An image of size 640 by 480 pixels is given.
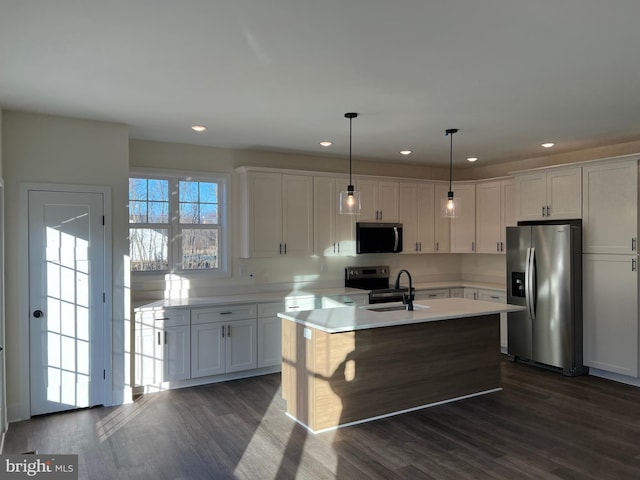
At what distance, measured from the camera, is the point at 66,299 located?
4219 mm

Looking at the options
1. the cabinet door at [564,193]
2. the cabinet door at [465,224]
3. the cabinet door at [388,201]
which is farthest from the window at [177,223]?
the cabinet door at [564,193]

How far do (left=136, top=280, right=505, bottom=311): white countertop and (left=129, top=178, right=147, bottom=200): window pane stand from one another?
116cm

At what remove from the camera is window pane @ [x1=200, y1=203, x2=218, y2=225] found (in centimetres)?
560

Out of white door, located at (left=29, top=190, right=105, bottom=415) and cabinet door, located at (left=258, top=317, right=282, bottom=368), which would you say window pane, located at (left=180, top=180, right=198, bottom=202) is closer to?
white door, located at (left=29, top=190, right=105, bottom=415)

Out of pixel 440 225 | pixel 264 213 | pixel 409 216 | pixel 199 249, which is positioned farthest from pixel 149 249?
pixel 440 225

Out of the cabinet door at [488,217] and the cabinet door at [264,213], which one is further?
the cabinet door at [488,217]

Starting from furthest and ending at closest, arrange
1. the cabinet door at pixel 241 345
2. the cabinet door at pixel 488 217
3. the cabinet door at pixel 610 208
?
the cabinet door at pixel 488 217, the cabinet door at pixel 241 345, the cabinet door at pixel 610 208

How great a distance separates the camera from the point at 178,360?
486 cm

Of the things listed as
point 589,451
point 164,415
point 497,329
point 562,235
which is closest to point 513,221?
point 562,235

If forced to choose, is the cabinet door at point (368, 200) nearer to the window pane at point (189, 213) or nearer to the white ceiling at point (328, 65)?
the white ceiling at point (328, 65)

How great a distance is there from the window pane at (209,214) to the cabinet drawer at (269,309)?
116 cm

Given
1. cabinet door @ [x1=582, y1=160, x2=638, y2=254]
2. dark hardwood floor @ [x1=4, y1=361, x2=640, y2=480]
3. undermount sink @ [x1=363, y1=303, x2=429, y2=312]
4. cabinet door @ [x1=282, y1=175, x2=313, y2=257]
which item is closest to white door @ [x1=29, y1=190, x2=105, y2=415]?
dark hardwood floor @ [x1=4, y1=361, x2=640, y2=480]

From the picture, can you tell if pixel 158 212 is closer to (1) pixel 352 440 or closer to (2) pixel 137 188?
(2) pixel 137 188

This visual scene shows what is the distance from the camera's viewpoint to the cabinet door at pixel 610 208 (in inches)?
194
